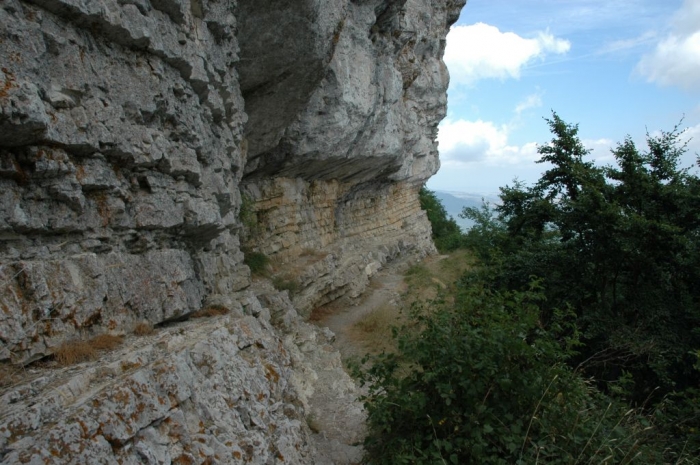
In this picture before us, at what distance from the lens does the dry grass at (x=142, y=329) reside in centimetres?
489

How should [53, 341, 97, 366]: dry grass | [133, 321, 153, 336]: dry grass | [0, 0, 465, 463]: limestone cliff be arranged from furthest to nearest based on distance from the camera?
[133, 321, 153, 336]: dry grass
[53, 341, 97, 366]: dry grass
[0, 0, 465, 463]: limestone cliff

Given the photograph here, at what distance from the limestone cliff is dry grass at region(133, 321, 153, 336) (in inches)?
4.1

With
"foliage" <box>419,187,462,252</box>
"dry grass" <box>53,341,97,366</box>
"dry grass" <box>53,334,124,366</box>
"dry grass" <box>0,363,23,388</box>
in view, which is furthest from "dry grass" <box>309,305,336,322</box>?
"foliage" <box>419,187,462,252</box>

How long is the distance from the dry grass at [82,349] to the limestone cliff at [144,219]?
0.08 meters

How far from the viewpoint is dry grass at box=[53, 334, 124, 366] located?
3.96 meters

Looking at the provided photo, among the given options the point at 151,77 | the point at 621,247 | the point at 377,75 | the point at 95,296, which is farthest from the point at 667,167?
the point at 95,296

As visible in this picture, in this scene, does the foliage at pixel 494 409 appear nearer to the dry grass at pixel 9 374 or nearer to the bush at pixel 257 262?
the dry grass at pixel 9 374

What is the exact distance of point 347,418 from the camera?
7297 mm

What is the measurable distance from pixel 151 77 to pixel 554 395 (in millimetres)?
5421

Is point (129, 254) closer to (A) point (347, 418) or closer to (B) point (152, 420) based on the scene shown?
(B) point (152, 420)

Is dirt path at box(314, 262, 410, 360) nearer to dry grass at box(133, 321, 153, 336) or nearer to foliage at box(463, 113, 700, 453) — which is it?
foliage at box(463, 113, 700, 453)

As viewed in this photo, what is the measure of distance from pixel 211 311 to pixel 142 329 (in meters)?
1.40

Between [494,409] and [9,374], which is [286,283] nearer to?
[494,409]

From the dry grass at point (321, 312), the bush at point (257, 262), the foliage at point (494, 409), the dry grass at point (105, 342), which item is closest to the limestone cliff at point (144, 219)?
the dry grass at point (105, 342)
